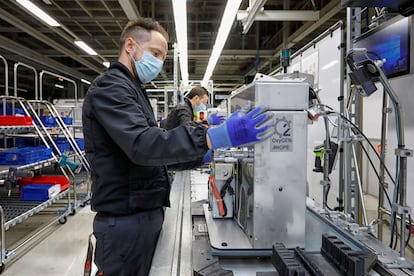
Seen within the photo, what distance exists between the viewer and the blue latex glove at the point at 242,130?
38.9 inches

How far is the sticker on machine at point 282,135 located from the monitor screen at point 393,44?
1435 mm

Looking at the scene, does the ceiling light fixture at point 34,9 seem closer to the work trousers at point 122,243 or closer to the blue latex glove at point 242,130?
the work trousers at point 122,243

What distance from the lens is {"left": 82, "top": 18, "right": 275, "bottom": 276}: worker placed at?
3.18ft

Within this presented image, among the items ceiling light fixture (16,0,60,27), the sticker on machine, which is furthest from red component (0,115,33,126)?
the sticker on machine

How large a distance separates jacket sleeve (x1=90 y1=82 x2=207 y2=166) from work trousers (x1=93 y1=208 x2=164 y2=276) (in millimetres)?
370

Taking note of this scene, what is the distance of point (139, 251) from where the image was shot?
4.13ft

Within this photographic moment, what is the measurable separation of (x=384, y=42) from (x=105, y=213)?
2.32 metres

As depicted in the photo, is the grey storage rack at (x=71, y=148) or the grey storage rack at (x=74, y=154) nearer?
the grey storage rack at (x=71, y=148)

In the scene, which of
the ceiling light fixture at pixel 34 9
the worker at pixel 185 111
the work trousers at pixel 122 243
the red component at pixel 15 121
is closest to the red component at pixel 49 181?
the red component at pixel 15 121

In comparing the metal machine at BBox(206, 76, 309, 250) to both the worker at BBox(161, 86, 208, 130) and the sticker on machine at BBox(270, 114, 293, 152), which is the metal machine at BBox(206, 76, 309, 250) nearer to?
the sticker on machine at BBox(270, 114, 293, 152)

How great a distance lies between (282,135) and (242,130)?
18cm

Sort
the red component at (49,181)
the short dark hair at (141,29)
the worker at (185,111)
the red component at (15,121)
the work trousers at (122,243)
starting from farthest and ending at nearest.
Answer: the red component at (49,181) < the red component at (15,121) < the worker at (185,111) < the short dark hair at (141,29) < the work trousers at (122,243)

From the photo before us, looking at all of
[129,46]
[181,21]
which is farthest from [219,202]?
[181,21]

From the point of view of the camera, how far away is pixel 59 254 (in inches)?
133
